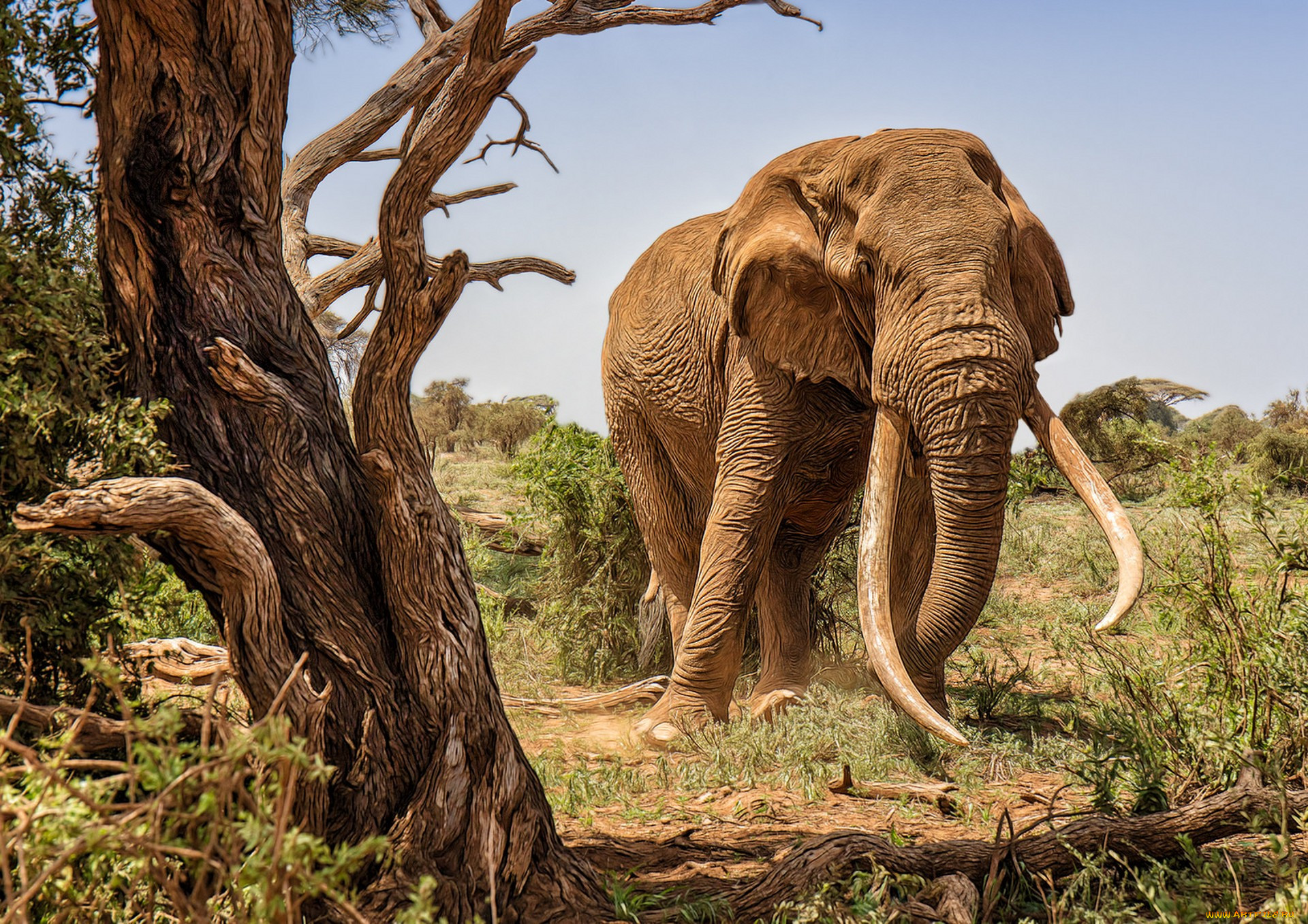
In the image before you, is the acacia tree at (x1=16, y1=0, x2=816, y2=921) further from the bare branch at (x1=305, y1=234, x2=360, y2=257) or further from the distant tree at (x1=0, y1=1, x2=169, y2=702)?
the bare branch at (x1=305, y1=234, x2=360, y2=257)

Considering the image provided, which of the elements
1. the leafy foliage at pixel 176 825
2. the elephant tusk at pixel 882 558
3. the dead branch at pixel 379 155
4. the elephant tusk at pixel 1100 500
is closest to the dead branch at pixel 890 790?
the elephant tusk at pixel 882 558

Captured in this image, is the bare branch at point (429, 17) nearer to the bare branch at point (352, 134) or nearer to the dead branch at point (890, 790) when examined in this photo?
the bare branch at point (352, 134)

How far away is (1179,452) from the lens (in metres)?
3.87

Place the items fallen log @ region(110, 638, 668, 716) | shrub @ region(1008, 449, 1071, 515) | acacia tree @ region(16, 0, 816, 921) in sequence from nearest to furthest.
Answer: acacia tree @ region(16, 0, 816, 921)
fallen log @ region(110, 638, 668, 716)
shrub @ region(1008, 449, 1071, 515)

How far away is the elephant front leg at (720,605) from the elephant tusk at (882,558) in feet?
2.68

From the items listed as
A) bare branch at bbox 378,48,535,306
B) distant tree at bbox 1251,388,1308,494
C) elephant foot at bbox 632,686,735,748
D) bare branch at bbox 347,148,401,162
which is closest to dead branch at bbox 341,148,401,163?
bare branch at bbox 347,148,401,162

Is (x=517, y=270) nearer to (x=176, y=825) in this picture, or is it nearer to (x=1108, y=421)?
(x=176, y=825)

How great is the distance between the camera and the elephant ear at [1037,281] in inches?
209

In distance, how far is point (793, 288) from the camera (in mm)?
5539

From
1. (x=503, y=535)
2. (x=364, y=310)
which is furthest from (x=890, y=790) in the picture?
(x=503, y=535)

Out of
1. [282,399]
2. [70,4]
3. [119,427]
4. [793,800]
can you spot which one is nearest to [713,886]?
[793,800]

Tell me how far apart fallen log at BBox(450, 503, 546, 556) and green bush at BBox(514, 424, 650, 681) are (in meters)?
1.06

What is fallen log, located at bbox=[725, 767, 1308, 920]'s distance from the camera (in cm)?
302

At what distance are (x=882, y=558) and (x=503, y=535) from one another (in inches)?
237
